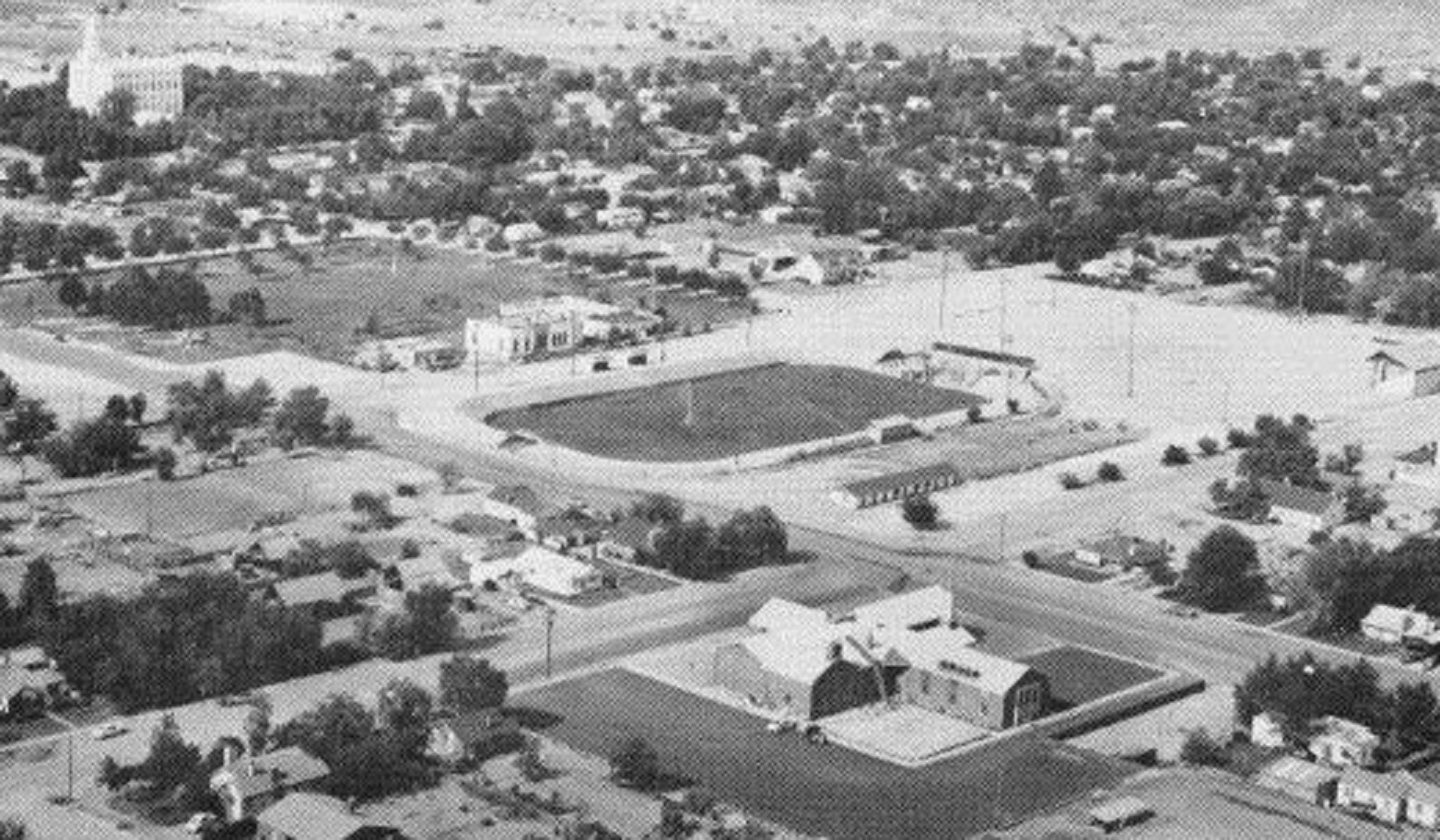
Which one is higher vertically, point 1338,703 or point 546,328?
point 546,328

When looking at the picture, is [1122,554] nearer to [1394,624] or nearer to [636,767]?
[1394,624]

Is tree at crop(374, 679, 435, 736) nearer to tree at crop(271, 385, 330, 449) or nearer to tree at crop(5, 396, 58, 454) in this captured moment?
tree at crop(271, 385, 330, 449)

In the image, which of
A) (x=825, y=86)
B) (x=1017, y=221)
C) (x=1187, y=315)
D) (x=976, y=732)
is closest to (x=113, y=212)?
(x=1017, y=221)

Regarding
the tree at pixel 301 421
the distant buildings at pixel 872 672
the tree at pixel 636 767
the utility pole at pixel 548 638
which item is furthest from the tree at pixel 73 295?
the tree at pixel 636 767

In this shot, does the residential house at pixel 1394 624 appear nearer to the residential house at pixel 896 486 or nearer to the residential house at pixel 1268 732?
the residential house at pixel 1268 732

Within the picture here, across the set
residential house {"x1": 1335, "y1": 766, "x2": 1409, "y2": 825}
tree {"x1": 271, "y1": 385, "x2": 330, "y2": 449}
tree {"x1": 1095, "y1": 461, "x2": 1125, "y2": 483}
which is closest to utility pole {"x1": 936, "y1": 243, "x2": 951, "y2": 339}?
tree {"x1": 1095, "y1": 461, "x2": 1125, "y2": 483}

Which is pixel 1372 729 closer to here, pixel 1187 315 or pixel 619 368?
pixel 619 368

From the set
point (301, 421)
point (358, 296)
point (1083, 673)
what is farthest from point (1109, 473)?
point (358, 296)

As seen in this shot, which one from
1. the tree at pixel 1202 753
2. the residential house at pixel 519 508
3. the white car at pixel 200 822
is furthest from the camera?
the residential house at pixel 519 508
